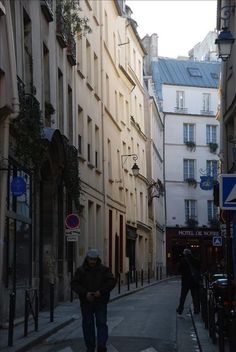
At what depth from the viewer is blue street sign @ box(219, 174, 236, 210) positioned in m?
9.79

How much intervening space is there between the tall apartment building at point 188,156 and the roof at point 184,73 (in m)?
0.05

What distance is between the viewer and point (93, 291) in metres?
10.0

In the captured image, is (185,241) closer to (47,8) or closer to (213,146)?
(213,146)

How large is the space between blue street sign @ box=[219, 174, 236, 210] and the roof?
5421 centimetres

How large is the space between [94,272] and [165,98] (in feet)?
179

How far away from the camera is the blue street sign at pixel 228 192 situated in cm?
979

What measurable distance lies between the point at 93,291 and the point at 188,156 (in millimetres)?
54219

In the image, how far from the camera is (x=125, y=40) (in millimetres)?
41875

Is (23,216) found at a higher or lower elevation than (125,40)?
lower

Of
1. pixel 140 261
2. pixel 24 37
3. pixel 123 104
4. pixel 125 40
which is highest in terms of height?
pixel 125 40

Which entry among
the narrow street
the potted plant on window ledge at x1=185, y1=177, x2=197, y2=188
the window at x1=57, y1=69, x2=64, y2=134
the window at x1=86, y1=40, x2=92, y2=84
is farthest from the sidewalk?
the potted plant on window ledge at x1=185, y1=177, x2=197, y2=188

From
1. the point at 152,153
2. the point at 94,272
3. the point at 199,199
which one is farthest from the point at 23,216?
the point at 199,199

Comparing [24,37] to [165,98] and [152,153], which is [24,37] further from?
[165,98]

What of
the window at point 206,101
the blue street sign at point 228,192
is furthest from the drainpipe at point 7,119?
the window at point 206,101
